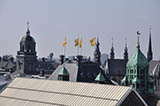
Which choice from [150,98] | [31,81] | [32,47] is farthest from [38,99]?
[32,47]

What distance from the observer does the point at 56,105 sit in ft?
170

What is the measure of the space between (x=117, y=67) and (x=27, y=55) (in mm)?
27899

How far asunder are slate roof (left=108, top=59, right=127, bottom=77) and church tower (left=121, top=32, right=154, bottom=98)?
6310 cm

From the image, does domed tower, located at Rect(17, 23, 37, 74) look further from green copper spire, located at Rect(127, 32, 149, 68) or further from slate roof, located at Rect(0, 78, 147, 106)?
green copper spire, located at Rect(127, 32, 149, 68)

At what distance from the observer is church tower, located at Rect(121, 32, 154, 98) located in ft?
193


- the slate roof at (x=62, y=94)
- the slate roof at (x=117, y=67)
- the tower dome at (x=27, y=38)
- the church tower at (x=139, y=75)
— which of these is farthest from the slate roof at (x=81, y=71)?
the slate roof at (x=117, y=67)

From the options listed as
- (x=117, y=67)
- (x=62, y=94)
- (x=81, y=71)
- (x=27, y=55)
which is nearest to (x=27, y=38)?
(x=27, y=55)

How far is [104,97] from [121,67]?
77.4 metres

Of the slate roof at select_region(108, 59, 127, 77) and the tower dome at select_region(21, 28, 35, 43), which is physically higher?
the tower dome at select_region(21, 28, 35, 43)

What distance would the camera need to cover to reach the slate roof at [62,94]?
48094 mm

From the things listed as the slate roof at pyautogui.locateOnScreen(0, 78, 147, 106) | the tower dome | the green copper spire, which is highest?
the tower dome

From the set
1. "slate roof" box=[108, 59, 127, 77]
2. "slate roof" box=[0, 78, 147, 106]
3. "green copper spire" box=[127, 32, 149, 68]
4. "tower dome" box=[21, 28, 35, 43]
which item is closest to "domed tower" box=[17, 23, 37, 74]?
"tower dome" box=[21, 28, 35, 43]

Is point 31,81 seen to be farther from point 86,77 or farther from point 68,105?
point 86,77

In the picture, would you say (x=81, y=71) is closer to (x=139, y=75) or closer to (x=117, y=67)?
(x=139, y=75)
